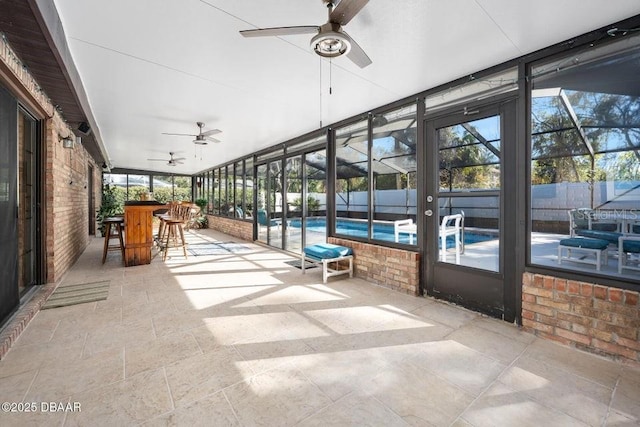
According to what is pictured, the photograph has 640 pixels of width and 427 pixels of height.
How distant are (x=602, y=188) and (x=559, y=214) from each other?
14.3 inches

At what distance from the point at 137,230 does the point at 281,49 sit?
4196 mm

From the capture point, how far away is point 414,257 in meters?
3.74

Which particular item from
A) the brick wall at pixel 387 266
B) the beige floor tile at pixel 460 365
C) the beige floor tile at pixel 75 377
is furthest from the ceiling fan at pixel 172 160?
the beige floor tile at pixel 460 365

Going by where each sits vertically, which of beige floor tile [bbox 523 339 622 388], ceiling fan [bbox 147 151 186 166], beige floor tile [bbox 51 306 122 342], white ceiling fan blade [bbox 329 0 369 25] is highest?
ceiling fan [bbox 147 151 186 166]

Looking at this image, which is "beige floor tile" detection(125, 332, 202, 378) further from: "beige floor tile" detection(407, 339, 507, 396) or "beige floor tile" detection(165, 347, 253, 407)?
"beige floor tile" detection(407, 339, 507, 396)

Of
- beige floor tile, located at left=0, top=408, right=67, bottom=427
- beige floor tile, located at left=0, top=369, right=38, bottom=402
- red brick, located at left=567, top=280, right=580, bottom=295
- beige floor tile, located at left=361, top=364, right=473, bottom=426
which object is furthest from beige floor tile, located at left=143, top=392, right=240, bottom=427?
red brick, located at left=567, top=280, right=580, bottom=295

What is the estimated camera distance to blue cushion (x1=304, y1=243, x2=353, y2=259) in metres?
4.41

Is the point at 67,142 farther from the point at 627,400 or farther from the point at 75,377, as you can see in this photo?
the point at 627,400

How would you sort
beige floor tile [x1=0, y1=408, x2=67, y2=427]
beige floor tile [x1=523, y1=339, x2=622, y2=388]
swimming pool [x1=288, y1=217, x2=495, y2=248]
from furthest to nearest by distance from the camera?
1. swimming pool [x1=288, y1=217, x2=495, y2=248]
2. beige floor tile [x1=523, y1=339, x2=622, y2=388]
3. beige floor tile [x1=0, y1=408, x2=67, y2=427]

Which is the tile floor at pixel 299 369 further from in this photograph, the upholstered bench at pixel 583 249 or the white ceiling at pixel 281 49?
the white ceiling at pixel 281 49

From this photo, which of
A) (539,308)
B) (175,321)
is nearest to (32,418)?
(175,321)

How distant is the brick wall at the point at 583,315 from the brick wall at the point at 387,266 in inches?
48.9

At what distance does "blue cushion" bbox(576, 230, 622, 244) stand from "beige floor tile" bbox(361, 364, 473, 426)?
1881 mm

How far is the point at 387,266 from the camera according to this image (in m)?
4.11
